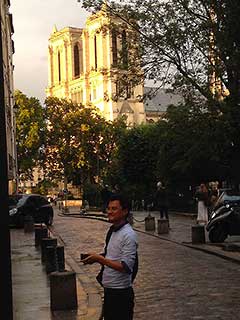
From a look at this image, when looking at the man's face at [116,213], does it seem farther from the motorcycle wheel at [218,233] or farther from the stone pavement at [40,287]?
the motorcycle wheel at [218,233]

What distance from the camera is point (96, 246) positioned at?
18828 mm

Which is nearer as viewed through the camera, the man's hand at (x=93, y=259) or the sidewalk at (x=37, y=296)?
the man's hand at (x=93, y=259)

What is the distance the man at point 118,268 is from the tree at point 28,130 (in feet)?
239

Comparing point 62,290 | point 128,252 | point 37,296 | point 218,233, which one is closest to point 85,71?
point 218,233

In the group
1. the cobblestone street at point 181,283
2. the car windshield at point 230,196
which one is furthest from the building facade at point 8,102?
the cobblestone street at point 181,283

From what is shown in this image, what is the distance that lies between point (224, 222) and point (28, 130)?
62914 mm

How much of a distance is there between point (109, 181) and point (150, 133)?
26.9 ft

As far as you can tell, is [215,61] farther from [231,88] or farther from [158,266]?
[158,266]

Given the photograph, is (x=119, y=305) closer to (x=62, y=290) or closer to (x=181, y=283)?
(x=62, y=290)

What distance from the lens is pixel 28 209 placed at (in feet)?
94.7

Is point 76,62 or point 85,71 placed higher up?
point 76,62

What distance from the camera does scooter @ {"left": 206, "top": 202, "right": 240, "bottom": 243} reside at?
17.0m

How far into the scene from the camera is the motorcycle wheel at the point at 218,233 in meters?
17.6

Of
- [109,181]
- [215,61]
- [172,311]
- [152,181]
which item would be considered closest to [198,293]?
[172,311]
